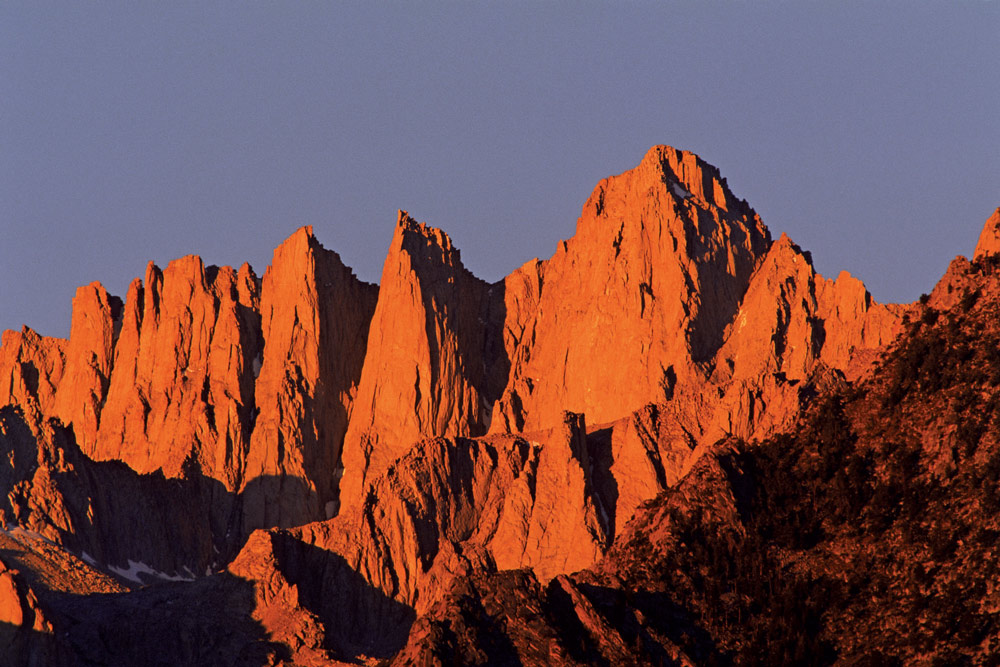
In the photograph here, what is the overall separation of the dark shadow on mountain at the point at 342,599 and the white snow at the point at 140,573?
65.8 feet

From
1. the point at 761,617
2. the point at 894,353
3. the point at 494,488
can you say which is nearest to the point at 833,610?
the point at 761,617

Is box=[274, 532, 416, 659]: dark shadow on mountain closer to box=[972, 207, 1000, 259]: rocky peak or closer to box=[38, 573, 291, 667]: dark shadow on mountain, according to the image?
box=[38, 573, 291, 667]: dark shadow on mountain

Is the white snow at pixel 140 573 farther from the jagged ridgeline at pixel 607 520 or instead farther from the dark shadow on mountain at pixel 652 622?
the dark shadow on mountain at pixel 652 622

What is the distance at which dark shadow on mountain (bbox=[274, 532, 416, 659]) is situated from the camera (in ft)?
555

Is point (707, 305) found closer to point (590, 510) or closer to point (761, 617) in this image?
point (590, 510)

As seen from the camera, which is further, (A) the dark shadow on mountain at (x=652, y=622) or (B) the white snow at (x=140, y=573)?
(B) the white snow at (x=140, y=573)

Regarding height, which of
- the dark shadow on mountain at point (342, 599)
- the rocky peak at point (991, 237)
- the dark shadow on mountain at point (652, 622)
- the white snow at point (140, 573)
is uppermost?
the white snow at point (140, 573)

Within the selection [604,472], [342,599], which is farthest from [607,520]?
[342,599]

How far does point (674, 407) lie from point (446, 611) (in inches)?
3813

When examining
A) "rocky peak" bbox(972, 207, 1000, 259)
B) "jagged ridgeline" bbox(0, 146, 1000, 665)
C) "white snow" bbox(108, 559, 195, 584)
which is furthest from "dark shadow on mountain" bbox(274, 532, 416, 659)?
"rocky peak" bbox(972, 207, 1000, 259)

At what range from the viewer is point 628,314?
197125 millimetres

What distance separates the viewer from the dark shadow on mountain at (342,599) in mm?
169250

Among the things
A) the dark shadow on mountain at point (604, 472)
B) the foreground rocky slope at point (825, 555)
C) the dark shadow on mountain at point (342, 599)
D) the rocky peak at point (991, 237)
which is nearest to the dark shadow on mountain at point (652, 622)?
the foreground rocky slope at point (825, 555)

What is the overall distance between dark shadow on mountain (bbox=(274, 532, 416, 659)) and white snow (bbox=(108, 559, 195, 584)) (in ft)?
65.8
